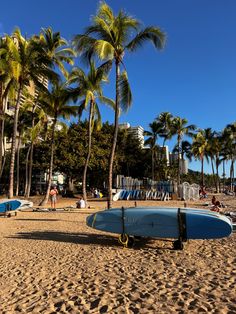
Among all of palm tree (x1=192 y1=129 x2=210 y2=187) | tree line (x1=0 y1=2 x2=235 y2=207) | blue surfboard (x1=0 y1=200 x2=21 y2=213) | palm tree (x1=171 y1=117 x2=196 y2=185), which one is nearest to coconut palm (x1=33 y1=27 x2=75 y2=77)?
tree line (x1=0 y1=2 x2=235 y2=207)

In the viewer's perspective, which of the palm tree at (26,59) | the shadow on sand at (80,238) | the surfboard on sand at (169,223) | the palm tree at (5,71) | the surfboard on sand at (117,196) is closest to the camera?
the surfboard on sand at (169,223)

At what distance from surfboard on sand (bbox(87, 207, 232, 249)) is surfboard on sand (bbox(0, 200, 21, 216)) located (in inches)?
372

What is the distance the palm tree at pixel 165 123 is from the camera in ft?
162

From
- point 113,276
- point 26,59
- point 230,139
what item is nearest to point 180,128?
point 230,139

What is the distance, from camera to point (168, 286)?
6.20m

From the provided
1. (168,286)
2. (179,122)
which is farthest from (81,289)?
(179,122)

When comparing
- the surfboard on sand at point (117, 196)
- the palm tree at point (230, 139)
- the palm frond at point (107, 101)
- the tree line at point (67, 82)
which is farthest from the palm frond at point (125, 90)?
the palm tree at point (230, 139)

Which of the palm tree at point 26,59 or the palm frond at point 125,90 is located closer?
the palm frond at point 125,90

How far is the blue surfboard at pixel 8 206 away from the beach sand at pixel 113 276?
7217 mm

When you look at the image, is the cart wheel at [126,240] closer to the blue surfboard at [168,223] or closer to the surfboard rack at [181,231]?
the blue surfboard at [168,223]

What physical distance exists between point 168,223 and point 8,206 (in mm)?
11258

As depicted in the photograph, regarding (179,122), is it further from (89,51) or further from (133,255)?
(133,255)

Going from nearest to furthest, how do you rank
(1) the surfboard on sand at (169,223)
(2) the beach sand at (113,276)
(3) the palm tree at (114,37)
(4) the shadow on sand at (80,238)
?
(2) the beach sand at (113,276) → (1) the surfboard on sand at (169,223) → (4) the shadow on sand at (80,238) → (3) the palm tree at (114,37)

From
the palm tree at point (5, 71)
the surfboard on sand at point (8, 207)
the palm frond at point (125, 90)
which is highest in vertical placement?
the palm tree at point (5, 71)
